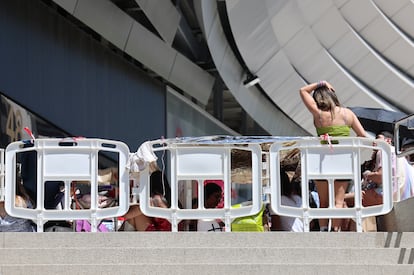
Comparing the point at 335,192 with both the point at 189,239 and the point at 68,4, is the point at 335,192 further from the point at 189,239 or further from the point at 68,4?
the point at 68,4

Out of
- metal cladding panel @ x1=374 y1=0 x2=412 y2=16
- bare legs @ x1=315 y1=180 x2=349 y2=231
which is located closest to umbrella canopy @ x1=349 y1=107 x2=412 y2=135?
bare legs @ x1=315 y1=180 x2=349 y2=231

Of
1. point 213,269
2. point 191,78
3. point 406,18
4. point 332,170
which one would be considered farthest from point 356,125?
point 406,18

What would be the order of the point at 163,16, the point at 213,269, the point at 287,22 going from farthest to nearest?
the point at 287,22, the point at 163,16, the point at 213,269

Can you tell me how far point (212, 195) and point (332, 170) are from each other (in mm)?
1706

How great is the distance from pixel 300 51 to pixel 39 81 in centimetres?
1037

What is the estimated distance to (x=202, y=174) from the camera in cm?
785

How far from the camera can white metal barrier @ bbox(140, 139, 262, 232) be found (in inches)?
307

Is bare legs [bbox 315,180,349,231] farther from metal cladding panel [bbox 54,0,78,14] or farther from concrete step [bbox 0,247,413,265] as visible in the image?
metal cladding panel [bbox 54,0,78,14]

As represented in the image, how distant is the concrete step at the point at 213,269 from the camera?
6480mm

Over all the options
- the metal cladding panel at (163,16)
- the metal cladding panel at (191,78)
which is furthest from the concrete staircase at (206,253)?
the metal cladding panel at (191,78)

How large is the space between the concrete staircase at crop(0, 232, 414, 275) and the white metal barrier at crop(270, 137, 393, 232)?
438mm

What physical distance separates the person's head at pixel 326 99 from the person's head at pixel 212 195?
124 centimetres

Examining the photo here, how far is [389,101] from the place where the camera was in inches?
1163

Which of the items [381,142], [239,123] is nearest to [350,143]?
[381,142]
